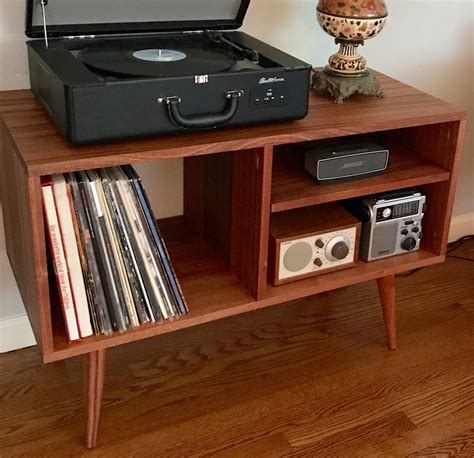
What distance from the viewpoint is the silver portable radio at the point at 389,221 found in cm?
149

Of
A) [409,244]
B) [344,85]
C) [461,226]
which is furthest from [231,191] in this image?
[461,226]

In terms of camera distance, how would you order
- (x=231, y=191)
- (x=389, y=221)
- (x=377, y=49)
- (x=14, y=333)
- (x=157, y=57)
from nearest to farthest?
1. (x=157, y=57)
2. (x=231, y=191)
3. (x=389, y=221)
4. (x=14, y=333)
5. (x=377, y=49)

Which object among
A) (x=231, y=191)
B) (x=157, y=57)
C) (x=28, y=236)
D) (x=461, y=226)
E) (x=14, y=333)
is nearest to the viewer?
(x=28, y=236)

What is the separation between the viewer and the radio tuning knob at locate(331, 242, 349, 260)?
144 cm

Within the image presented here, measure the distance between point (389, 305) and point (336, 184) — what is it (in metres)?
0.39

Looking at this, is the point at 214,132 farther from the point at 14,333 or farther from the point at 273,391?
the point at 14,333

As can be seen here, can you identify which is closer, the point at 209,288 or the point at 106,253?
the point at 106,253

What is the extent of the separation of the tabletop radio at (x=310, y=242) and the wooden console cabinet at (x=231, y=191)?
0.08ft

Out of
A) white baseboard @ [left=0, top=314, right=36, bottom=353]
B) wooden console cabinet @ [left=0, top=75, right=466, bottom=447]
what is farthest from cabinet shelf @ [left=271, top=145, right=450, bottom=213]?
white baseboard @ [left=0, top=314, right=36, bottom=353]

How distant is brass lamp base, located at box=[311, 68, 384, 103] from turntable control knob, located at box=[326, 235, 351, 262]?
28cm

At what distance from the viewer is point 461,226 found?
2.21 metres

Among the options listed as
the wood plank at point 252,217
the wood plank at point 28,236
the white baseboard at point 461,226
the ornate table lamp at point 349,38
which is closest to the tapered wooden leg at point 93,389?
the wood plank at point 28,236

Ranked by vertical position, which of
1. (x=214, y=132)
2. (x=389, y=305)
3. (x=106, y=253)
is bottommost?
(x=389, y=305)

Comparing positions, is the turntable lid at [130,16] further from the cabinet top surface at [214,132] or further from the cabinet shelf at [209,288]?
the cabinet shelf at [209,288]
